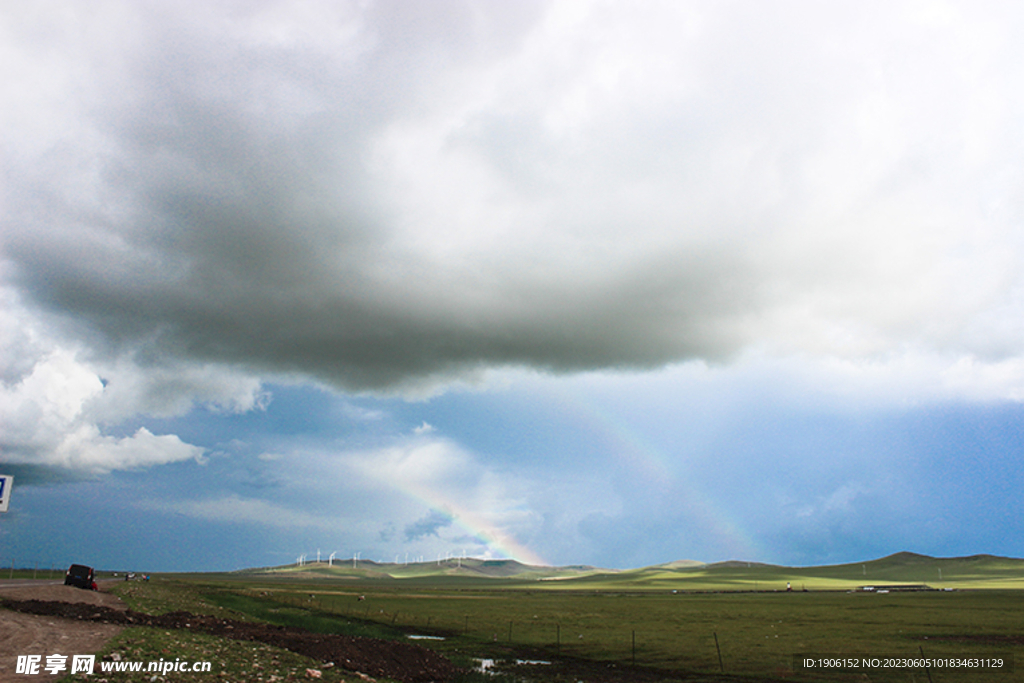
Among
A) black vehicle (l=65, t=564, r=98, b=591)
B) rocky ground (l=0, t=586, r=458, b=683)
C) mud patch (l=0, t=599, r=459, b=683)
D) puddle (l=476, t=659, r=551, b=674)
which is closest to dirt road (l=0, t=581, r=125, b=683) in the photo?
rocky ground (l=0, t=586, r=458, b=683)

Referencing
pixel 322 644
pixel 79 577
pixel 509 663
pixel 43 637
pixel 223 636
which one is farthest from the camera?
pixel 79 577

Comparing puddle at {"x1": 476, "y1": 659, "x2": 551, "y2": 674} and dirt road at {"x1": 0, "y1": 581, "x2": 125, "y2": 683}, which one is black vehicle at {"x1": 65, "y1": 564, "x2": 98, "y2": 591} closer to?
dirt road at {"x1": 0, "y1": 581, "x2": 125, "y2": 683}

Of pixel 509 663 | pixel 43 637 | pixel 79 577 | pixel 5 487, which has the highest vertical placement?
pixel 5 487

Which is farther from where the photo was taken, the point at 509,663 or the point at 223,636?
the point at 509,663

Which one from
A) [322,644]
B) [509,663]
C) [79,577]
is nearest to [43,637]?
[322,644]

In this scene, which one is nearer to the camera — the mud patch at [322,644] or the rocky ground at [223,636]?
the rocky ground at [223,636]

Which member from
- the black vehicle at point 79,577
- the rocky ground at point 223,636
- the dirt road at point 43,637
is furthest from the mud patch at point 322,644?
the black vehicle at point 79,577

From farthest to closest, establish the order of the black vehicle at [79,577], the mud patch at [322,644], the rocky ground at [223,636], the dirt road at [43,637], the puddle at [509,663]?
the black vehicle at [79,577] → the puddle at [509,663] → the mud patch at [322,644] → the rocky ground at [223,636] → the dirt road at [43,637]

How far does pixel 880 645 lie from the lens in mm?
53000

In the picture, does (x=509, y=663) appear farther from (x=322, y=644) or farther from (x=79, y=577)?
(x=79, y=577)

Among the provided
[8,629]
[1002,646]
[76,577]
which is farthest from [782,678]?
[76,577]

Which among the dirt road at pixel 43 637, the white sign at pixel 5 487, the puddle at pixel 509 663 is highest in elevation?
the white sign at pixel 5 487

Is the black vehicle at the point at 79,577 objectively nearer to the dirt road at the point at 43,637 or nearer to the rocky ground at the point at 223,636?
the rocky ground at the point at 223,636

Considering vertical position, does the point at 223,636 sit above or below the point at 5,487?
below
